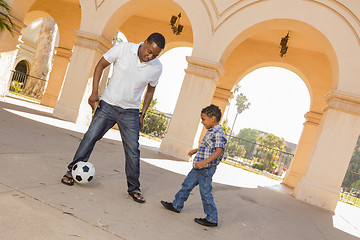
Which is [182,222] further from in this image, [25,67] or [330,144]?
[25,67]

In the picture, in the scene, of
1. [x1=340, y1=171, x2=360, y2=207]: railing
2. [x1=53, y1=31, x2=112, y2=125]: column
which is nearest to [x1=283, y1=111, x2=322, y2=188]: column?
[x1=340, y1=171, x2=360, y2=207]: railing

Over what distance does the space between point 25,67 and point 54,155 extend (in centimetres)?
2612

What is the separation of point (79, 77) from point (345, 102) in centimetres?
878

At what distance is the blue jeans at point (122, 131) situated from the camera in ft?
10.2

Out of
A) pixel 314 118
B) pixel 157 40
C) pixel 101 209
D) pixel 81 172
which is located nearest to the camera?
pixel 101 209

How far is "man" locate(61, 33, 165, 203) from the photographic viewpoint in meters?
3.02

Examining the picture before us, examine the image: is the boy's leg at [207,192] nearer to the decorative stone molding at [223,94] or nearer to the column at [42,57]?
the decorative stone molding at [223,94]

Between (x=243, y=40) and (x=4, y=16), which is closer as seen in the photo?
(x=243, y=40)

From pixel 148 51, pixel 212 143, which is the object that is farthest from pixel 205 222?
pixel 148 51

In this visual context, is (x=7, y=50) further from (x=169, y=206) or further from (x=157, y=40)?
(x=169, y=206)

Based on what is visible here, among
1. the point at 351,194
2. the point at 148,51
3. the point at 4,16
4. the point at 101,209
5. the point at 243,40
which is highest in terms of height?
the point at 243,40

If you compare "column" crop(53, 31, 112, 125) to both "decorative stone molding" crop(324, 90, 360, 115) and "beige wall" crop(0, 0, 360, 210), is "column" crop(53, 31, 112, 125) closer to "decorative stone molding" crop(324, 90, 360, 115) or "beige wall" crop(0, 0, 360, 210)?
"beige wall" crop(0, 0, 360, 210)

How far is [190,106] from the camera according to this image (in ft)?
28.4

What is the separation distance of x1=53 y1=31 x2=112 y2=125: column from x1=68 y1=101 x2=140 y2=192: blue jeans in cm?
685
